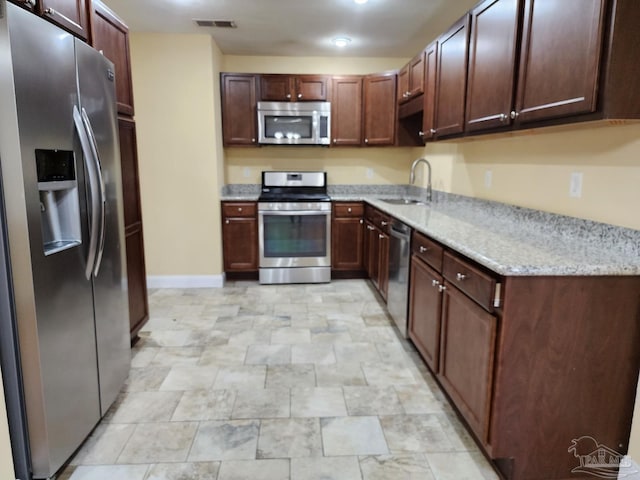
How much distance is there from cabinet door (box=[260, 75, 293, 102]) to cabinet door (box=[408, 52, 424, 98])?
1306 mm

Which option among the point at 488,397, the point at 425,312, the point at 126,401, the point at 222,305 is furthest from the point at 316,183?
the point at 488,397

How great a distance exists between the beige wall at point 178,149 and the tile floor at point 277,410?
1094 mm

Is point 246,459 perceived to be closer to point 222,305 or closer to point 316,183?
point 222,305

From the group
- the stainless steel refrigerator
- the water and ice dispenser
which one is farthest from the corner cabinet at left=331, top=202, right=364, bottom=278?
the water and ice dispenser

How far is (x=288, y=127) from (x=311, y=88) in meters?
0.48

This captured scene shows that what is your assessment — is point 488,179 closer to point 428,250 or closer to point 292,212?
point 428,250

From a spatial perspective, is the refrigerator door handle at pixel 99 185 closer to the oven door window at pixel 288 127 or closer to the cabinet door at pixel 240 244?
the cabinet door at pixel 240 244

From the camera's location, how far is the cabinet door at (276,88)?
176 inches

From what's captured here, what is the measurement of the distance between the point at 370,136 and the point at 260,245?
169 cm

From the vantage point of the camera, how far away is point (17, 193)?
4.77 ft

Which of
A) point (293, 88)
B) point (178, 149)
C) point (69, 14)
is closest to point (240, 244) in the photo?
point (178, 149)

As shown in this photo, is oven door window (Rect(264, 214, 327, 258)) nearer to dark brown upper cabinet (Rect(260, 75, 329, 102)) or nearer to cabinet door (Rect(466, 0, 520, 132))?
dark brown upper cabinet (Rect(260, 75, 329, 102))

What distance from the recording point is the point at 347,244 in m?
4.61

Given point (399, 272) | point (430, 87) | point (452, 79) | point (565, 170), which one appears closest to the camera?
point (565, 170)
